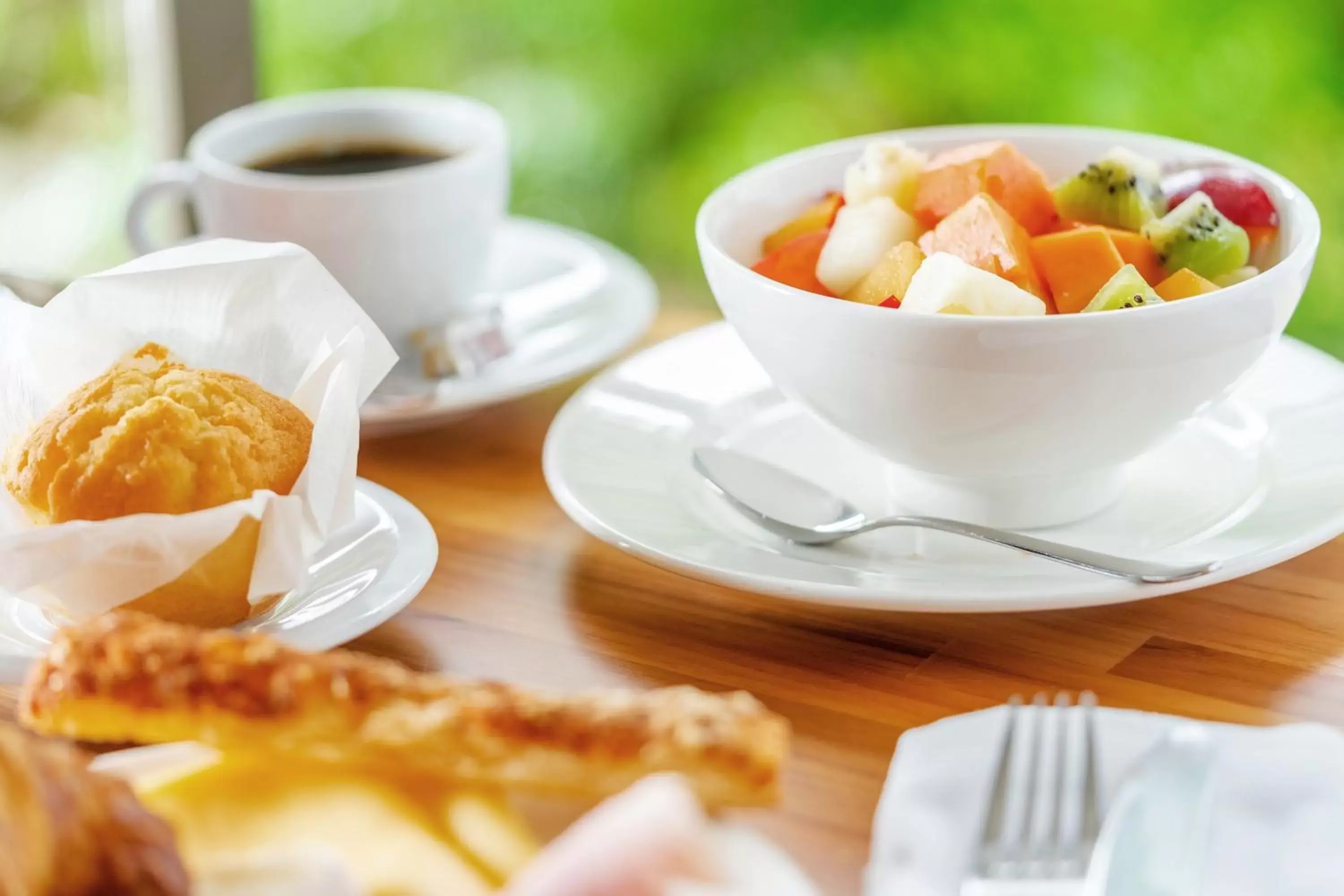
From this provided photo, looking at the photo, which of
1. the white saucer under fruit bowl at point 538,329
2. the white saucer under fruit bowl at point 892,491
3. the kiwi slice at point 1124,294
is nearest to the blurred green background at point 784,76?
the white saucer under fruit bowl at point 538,329

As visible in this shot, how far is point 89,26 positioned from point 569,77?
1216 millimetres

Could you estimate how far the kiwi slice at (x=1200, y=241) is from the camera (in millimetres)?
1009

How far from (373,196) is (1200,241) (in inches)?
26.9

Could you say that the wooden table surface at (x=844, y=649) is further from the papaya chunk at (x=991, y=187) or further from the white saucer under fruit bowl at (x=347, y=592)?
the papaya chunk at (x=991, y=187)

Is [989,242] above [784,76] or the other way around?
above


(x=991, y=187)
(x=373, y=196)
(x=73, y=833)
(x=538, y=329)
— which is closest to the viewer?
(x=73, y=833)

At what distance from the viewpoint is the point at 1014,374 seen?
35.3 inches

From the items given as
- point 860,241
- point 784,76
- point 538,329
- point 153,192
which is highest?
point 860,241

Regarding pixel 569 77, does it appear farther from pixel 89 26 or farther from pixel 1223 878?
pixel 1223 878

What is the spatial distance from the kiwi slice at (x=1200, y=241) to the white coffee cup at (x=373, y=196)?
2.04ft

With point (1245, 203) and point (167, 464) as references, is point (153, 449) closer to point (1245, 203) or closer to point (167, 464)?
point (167, 464)

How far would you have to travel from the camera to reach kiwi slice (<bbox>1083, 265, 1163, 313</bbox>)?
3.10 feet

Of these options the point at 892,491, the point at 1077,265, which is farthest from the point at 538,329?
the point at 1077,265

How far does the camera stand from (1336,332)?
9.10ft
